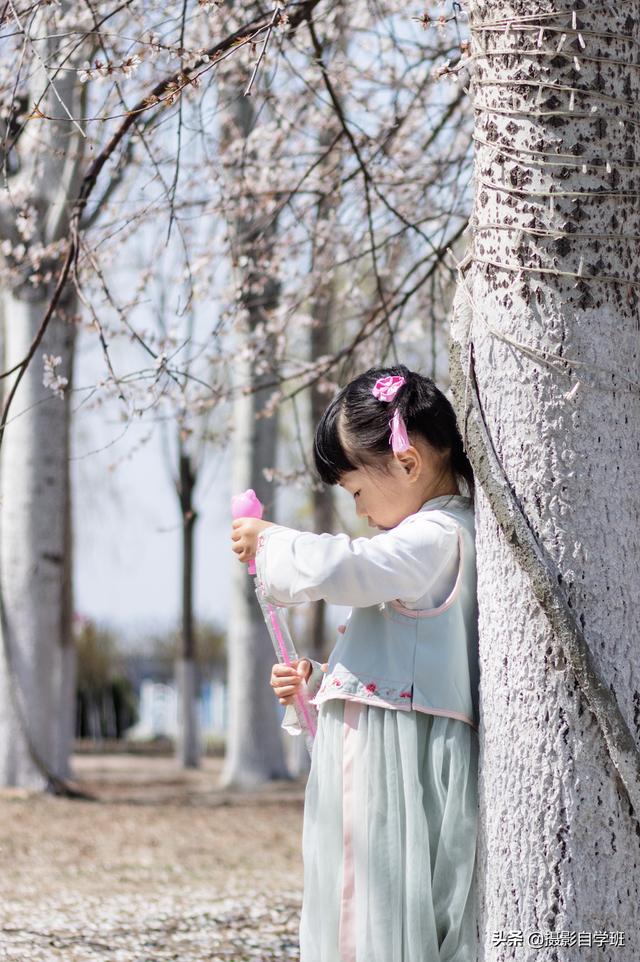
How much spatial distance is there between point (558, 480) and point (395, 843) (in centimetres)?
76

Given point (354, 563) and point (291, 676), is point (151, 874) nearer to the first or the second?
point (291, 676)

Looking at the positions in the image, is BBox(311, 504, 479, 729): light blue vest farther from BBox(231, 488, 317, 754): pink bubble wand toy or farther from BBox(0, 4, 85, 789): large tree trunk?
BBox(0, 4, 85, 789): large tree trunk

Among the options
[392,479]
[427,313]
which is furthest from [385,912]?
[427,313]

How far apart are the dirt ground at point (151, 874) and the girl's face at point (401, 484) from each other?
182 centimetres

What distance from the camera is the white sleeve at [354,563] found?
209 centimetres

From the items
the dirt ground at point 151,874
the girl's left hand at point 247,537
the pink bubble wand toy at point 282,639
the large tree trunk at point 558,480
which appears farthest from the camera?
the dirt ground at point 151,874

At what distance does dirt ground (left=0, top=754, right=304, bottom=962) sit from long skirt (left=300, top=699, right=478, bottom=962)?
57.9 inches

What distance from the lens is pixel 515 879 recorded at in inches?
78.2

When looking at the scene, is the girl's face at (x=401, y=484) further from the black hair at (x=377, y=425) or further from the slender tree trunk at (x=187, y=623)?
the slender tree trunk at (x=187, y=623)

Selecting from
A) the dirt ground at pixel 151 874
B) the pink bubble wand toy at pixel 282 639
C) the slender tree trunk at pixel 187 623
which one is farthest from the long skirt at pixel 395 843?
the slender tree trunk at pixel 187 623

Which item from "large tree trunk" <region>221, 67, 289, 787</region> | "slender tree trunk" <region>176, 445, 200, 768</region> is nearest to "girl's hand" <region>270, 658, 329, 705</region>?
"large tree trunk" <region>221, 67, 289, 787</region>

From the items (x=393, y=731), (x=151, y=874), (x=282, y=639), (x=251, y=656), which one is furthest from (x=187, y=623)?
(x=393, y=731)

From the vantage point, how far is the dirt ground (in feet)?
12.2

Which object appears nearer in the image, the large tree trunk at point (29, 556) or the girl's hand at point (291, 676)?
the girl's hand at point (291, 676)
